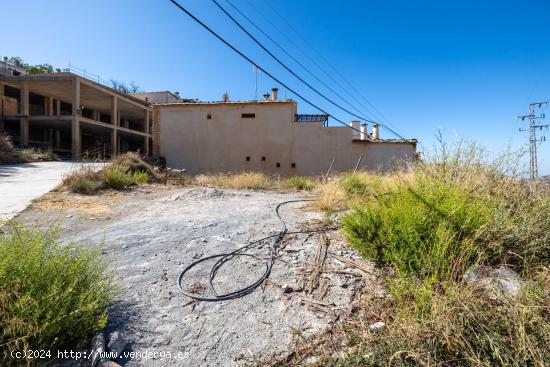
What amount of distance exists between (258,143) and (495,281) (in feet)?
43.1

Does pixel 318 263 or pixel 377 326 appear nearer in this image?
pixel 377 326

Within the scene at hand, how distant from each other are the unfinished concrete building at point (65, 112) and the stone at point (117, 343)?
15.9 meters

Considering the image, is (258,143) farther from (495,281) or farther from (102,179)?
(495,281)

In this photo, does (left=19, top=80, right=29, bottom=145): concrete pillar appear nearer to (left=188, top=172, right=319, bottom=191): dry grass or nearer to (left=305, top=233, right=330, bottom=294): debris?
(left=188, top=172, right=319, bottom=191): dry grass

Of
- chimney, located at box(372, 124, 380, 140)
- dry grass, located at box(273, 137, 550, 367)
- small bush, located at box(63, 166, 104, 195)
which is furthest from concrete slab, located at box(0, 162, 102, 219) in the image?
chimney, located at box(372, 124, 380, 140)

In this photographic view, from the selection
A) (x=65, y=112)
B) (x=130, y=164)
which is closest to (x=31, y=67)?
(x=65, y=112)

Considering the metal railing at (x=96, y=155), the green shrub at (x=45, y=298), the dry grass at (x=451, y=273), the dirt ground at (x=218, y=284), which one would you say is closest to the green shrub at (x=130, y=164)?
the metal railing at (x=96, y=155)

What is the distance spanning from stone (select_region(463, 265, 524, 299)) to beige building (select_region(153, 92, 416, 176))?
12.0 meters

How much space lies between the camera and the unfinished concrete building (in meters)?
18.0

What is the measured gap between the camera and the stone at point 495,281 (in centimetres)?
210

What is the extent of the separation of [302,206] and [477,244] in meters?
3.93

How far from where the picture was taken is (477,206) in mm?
2986

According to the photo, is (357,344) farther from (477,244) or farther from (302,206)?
(302,206)

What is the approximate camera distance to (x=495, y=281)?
2203 mm
